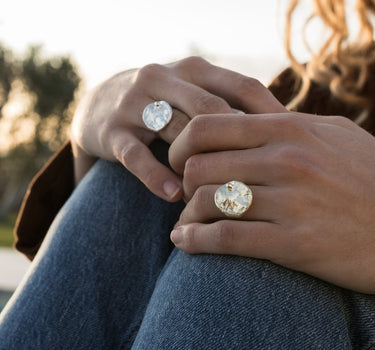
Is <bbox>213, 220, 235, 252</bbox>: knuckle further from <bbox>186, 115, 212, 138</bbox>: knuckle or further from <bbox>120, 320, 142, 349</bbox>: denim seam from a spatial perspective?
<bbox>120, 320, 142, 349</bbox>: denim seam

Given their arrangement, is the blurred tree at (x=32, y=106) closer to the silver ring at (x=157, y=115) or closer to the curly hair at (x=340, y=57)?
the curly hair at (x=340, y=57)

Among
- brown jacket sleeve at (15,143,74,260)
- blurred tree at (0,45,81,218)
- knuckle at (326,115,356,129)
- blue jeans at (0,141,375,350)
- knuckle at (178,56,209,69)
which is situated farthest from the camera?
blurred tree at (0,45,81,218)

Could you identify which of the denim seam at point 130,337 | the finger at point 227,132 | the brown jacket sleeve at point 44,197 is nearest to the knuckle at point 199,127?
the finger at point 227,132

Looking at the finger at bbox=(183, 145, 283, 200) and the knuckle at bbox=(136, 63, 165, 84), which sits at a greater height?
the knuckle at bbox=(136, 63, 165, 84)

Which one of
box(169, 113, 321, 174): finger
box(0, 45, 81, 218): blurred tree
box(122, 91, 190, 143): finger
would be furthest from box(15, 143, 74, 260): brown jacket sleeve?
box(0, 45, 81, 218): blurred tree

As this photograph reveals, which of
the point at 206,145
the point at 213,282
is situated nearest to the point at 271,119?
the point at 206,145

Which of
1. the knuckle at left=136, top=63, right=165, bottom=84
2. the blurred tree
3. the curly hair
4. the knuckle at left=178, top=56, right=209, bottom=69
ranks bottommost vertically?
the blurred tree

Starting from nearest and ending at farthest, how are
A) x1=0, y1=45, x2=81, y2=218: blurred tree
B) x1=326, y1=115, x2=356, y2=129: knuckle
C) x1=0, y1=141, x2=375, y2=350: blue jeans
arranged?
x1=0, y1=141, x2=375, y2=350: blue jeans → x1=326, y1=115, x2=356, y2=129: knuckle → x1=0, y1=45, x2=81, y2=218: blurred tree

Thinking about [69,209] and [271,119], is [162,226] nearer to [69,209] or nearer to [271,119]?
[69,209]

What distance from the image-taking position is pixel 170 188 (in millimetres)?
694

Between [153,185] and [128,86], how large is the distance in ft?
0.62

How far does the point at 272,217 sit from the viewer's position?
1.85 ft

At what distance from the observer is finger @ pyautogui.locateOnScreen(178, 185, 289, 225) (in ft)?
1.83

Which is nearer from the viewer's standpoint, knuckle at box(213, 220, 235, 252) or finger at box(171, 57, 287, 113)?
knuckle at box(213, 220, 235, 252)
